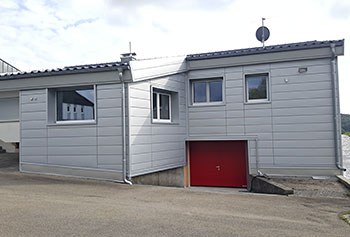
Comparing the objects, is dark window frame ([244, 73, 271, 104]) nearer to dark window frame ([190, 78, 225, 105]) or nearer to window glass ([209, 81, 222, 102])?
dark window frame ([190, 78, 225, 105])

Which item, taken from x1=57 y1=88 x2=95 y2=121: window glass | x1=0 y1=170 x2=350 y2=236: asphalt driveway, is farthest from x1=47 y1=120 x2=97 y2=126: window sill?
x1=0 y1=170 x2=350 y2=236: asphalt driveway

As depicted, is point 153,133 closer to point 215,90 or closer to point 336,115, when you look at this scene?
point 215,90

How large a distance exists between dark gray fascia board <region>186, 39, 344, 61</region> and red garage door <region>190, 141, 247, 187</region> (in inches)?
131

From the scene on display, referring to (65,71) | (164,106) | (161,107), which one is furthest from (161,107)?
(65,71)

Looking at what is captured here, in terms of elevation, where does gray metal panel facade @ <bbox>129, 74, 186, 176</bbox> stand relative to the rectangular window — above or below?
below

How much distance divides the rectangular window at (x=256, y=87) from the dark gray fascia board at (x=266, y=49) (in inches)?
37.1

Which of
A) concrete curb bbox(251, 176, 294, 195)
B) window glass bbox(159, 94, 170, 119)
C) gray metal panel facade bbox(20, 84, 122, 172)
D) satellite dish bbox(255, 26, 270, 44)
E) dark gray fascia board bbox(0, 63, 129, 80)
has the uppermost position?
satellite dish bbox(255, 26, 270, 44)

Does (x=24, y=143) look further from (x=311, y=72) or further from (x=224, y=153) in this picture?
(x=311, y=72)

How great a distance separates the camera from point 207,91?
12961mm

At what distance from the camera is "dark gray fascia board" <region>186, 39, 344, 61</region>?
37.0 ft

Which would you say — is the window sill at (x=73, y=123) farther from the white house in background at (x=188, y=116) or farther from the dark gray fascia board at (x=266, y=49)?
the dark gray fascia board at (x=266, y=49)

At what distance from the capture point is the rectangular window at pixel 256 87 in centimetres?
1227

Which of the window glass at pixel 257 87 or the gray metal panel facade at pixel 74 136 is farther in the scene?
the window glass at pixel 257 87

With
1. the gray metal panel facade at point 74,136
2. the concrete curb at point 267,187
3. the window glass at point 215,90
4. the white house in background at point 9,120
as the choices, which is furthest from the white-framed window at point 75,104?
the concrete curb at point 267,187
